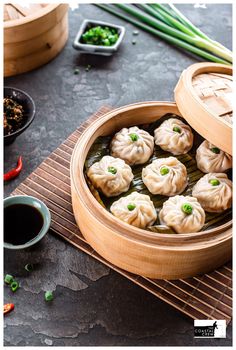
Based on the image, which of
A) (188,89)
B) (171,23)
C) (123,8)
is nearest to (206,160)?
(188,89)

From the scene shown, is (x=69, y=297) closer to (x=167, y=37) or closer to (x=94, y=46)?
(x=94, y=46)

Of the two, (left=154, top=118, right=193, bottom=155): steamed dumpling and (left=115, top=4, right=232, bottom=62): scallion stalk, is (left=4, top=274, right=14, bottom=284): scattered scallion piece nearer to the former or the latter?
(left=154, top=118, right=193, bottom=155): steamed dumpling

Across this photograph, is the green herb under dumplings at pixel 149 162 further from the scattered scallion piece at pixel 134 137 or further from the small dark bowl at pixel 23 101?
the small dark bowl at pixel 23 101

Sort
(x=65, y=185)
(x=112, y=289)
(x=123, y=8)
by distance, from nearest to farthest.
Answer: (x=112, y=289)
(x=65, y=185)
(x=123, y=8)

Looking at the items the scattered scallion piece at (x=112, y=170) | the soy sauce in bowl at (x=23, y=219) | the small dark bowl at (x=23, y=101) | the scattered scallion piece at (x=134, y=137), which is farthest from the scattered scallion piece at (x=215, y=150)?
the small dark bowl at (x=23, y=101)

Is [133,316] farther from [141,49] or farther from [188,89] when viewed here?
[141,49]

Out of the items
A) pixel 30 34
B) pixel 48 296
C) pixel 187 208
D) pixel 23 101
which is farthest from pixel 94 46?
pixel 48 296

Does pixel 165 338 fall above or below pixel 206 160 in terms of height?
below
